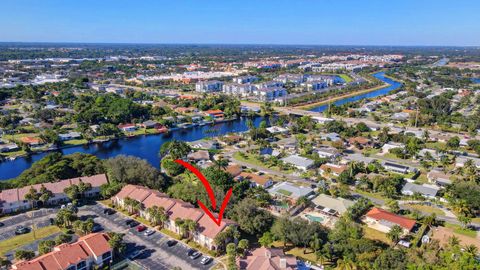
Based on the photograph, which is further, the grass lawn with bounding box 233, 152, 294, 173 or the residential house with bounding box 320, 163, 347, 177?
the grass lawn with bounding box 233, 152, 294, 173

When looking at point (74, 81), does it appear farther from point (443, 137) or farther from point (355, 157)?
point (443, 137)

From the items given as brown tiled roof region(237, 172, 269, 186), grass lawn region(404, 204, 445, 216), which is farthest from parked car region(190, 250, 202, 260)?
grass lawn region(404, 204, 445, 216)

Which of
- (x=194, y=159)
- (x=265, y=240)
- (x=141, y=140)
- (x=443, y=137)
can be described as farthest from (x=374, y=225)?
(x=141, y=140)

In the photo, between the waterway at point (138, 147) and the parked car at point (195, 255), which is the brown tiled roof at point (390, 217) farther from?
the waterway at point (138, 147)

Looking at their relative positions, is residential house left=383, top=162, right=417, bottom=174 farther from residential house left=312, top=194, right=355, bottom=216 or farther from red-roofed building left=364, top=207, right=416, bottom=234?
red-roofed building left=364, top=207, right=416, bottom=234

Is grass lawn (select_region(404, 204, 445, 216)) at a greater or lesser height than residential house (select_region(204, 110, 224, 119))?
lesser

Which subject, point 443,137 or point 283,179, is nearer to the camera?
point 283,179

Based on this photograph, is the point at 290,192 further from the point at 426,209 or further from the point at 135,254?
the point at 135,254

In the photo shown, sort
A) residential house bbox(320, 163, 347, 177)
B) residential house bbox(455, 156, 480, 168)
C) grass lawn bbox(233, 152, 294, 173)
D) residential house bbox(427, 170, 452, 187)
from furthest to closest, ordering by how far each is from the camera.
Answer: grass lawn bbox(233, 152, 294, 173) < residential house bbox(455, 156, 480, 168) < residential house bbox(320, 163, 347, 177) < residential house bbox(427, 170, 452, 187)
